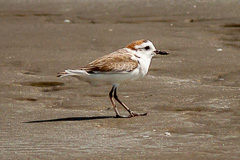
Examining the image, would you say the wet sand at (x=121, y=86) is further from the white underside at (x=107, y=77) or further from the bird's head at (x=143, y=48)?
the bird's head at (x=143, y=48)

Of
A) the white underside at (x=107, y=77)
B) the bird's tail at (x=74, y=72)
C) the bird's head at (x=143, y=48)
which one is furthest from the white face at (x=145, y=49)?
the bird's tail at (x=74, y=72)

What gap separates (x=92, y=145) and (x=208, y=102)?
1.98 meters

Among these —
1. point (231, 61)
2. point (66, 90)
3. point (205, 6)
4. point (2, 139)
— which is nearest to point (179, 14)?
point (205, 6)

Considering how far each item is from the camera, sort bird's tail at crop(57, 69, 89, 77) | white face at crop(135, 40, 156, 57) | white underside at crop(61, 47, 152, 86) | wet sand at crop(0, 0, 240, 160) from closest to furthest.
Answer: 1. wet sand at crop(0, 0, 240, 160)
2. bird's tail at crop(57, 69, 89, 77)
3. white underside at crop(61, 47, 152, 86)
4. white face at crop(135, 40, 156, 57)

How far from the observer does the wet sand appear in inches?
201

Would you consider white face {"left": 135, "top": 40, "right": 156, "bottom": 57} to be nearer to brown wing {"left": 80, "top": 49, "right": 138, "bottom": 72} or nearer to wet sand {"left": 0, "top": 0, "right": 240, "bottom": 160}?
brown wing {"left": 80, "top": 49, "right": 138, "bottom": 72}

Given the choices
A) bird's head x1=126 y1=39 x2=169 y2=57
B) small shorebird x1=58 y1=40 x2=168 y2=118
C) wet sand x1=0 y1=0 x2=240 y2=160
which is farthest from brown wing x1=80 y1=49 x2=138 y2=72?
wet sand x1=0 y1=0 x2=240 y2=160

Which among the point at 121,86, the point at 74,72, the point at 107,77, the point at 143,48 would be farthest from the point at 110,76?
the point at 121,86

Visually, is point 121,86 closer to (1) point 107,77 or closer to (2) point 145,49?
(2) point 145,49

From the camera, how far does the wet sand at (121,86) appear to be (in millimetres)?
5094

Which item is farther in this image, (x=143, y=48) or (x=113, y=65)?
(x=143, y=48)

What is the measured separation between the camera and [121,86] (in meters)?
7.58

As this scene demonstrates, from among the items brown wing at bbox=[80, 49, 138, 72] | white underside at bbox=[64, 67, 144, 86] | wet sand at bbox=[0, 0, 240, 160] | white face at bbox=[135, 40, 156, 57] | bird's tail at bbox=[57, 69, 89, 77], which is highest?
white face at bbox=[135, 40, 156, 57]

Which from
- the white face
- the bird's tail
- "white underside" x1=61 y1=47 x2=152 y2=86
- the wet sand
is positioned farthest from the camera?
the white face
